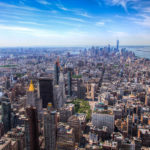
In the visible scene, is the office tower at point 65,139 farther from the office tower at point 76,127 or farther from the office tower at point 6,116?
the office tower at point 6,116

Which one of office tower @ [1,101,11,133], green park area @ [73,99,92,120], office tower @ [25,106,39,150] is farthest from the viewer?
green park area @ [73,99,92,120]

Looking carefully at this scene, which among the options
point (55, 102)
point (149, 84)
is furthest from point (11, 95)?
point (149, 84)

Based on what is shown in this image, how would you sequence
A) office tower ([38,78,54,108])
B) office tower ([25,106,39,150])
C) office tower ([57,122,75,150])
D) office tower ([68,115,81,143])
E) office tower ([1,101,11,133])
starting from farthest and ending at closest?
office tower ([38,78,54,108]) < office tower ([1,101,11,133]) < office tower ([68,115,81,143]) < office tower ([57,122,75,150]) < office tower ([25,106,39,150])

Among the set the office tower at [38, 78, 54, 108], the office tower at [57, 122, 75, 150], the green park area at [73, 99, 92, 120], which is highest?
the office tower at [38, 78, 54, 108]

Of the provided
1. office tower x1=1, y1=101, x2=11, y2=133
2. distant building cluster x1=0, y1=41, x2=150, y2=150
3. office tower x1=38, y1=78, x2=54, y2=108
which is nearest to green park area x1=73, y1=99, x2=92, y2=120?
distant building cluster x1=0, y1=41, x2=150, y2=150

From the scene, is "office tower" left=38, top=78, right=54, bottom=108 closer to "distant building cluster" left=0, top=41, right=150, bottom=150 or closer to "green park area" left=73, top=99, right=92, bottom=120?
"distant building cluster" left=0, top=41, right=150, bottom=150

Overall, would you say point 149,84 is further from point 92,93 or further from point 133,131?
point 133,131

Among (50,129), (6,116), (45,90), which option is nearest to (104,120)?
(50,129)
